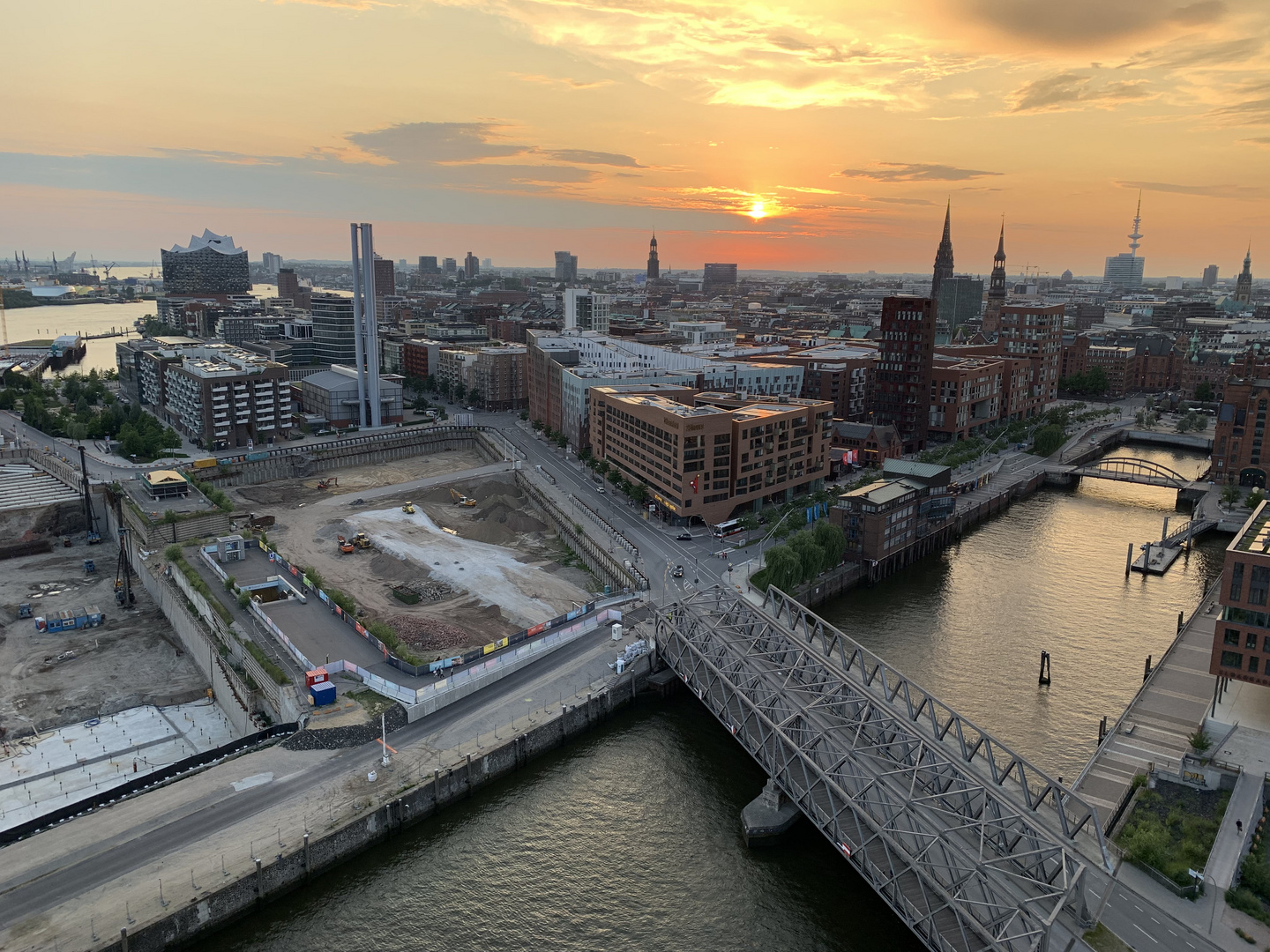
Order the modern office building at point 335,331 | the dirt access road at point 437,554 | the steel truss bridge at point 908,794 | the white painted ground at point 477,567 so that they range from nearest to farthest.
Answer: the steel truss bridge at point 908,794 → the dirt access road at point 437,554 → the white painted ground at point 477,567 → the modern office building at point 335,331

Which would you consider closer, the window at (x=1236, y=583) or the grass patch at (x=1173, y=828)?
the grass patch at (x=1173, y=828)

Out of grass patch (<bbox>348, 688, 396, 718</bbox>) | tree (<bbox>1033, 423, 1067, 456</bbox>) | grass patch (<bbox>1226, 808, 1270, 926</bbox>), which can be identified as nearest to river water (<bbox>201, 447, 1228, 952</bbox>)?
grass patch (<bbox>348, 688, 396, 718</bbox>)

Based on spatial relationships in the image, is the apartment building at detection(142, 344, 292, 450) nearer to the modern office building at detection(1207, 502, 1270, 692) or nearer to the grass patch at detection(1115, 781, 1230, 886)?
the grass patch at detection(1115, 781, 1230, 886)

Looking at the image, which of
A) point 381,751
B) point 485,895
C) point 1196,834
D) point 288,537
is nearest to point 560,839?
point 485,895

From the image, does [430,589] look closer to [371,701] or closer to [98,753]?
[371,701]

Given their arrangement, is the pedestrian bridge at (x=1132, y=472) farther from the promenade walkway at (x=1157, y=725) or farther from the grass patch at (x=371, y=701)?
the grass patch at (x=371, y=701)

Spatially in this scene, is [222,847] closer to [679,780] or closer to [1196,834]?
[679,780]

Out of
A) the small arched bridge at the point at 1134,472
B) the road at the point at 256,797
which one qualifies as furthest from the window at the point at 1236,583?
the small arched bridge at the point at 1134,472
